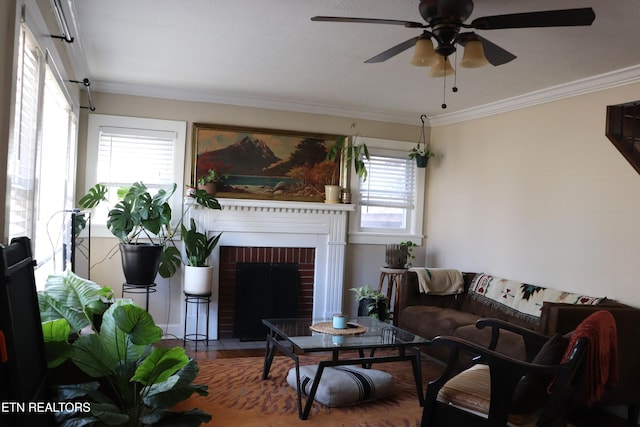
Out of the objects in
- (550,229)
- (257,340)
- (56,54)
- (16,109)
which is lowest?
(257,340)

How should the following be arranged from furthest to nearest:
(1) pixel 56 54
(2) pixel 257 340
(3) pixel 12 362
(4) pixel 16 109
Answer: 1. (2) pixel 257 340
2. (1) pixel 56 54
3. (4) pixel 16 109
4. (3) pixel 12 362

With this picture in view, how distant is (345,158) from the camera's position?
5980 millimetres

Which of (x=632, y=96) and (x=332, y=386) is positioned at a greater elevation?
(x=632, y=96)

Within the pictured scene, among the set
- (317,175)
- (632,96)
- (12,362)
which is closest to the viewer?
(12,362)

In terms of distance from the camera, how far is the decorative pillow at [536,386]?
2.52 meters

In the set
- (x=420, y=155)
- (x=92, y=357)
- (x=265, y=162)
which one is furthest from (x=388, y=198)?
(x=92, y=357)

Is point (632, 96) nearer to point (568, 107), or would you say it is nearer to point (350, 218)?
point (568, 107)

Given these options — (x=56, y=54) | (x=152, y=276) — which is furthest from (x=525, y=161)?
(x=56, y=54)

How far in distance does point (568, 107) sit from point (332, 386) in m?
2.92

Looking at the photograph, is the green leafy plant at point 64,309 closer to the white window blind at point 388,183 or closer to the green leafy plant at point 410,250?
the green leafy plant at point 410,250

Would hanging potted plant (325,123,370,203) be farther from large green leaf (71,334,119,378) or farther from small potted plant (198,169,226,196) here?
large green leaf (71,334,119,378)

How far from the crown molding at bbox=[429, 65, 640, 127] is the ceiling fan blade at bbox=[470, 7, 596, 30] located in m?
1.79

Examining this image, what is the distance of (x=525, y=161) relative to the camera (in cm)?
497

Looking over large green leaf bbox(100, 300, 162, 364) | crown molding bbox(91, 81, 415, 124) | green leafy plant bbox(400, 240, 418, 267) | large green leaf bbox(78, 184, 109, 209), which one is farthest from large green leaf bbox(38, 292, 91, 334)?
green leafy plant bbox(400, 240, 418, 267)
